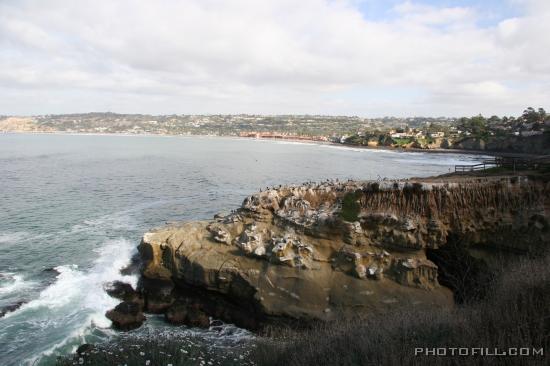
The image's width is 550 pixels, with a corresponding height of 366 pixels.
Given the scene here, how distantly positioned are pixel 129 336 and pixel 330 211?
35.2ft

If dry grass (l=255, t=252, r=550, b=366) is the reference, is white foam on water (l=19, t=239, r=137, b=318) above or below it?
below

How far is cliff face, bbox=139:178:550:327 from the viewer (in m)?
18.1

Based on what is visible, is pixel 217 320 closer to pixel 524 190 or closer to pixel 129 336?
pixel 129 336


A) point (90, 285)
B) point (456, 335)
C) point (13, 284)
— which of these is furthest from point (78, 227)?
point (456, 335)

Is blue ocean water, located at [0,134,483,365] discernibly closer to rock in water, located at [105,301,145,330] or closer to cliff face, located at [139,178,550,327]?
rock in water, located at [105,301,145,330]

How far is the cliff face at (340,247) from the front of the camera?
1811 centimetres

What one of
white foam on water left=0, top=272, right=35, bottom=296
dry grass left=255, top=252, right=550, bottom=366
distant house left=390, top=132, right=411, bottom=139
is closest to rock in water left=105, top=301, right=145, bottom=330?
white foam on water left=0, top=272, right=35, bottom=296

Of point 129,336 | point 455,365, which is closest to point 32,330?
point 129,336

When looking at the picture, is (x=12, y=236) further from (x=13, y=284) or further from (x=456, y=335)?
(x=456, y=335)

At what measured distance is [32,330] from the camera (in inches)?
704

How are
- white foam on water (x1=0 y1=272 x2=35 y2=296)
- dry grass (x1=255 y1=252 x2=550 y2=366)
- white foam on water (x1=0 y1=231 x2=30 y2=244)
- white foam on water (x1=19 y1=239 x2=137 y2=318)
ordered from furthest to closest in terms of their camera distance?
1. white foam on water (x1=0 y1=231 x2=30 y2=244)
2. white foam on water (x1=0 y1=272 x2=35 y2=296)
3. white foam on water (x1=19 y1=239 x2=137 y2=318)
4. dry grass (x1=255 y1=252 x2=550 y2=366)

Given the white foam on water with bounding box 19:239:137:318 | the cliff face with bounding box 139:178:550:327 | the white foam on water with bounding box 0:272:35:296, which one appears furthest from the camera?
the white foam on water with bounding box 0:272:35:296

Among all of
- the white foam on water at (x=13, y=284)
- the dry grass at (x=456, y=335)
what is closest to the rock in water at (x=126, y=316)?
the white foam on water at (x=13, y=284)

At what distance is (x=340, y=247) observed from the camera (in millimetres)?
19531
